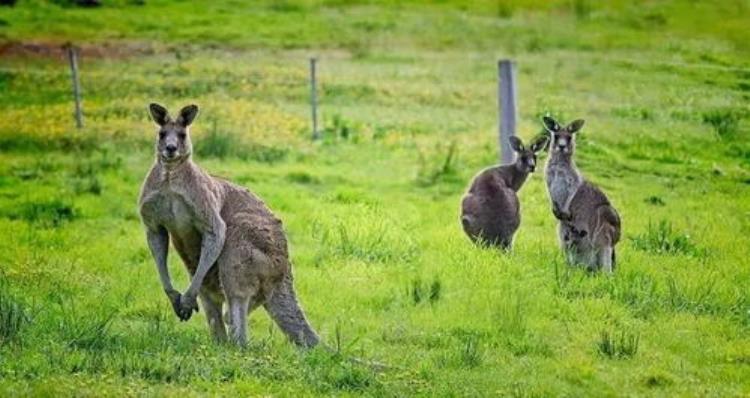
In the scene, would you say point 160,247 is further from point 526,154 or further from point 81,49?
point 81,49

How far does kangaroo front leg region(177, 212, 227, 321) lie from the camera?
10.6 meters

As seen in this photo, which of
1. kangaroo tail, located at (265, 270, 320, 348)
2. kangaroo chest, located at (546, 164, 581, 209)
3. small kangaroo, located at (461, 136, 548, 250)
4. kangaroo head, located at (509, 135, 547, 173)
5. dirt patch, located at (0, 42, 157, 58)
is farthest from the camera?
dirt patch, located at (0, 42, 157, 58)

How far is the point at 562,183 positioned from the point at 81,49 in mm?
21577

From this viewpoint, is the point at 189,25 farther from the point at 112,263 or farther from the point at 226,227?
the point at 226,227

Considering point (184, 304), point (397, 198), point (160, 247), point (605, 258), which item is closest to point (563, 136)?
point (605, 258)

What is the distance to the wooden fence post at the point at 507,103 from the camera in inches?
715

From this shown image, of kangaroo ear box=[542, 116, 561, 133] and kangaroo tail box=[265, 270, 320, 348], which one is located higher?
kangaroo ear box=[542, 116, 561, 133]

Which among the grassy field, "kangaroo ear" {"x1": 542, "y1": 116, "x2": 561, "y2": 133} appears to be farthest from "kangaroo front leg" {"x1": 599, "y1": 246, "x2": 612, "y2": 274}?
"kangaroo ear" {"x1": 542, "y1": 116, "x2": 561, "y2": 133}

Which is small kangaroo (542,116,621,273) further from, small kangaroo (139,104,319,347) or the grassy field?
small kangaroo (139,104,319,347)

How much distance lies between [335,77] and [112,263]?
641 inches

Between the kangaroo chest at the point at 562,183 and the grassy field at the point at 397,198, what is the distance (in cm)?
59

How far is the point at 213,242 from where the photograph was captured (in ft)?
34.8

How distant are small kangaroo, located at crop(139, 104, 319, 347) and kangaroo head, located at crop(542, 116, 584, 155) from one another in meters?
4.25

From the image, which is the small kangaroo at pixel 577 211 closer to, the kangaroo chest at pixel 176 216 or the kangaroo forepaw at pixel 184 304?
the kangaroo chest at pixel 176 216
